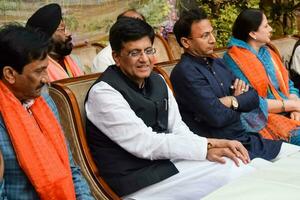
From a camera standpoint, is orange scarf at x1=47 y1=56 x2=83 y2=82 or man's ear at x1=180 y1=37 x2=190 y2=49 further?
orange scarf at x1=47 y1=56 x2=83 y2=82

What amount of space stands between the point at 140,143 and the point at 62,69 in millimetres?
1222

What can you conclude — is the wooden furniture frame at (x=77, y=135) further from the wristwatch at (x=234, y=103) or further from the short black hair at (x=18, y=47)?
the wristwatch at (x=234, y=103)

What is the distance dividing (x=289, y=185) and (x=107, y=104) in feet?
3.09

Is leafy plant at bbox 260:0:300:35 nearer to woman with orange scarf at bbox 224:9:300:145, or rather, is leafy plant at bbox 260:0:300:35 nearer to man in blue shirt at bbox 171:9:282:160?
woman with orange scarf at bbox 224:9:300:145

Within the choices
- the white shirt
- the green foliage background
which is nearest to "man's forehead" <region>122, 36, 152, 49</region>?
the white shirt

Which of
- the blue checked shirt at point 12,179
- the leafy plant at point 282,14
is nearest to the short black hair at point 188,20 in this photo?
the blue checked shirt at point 12,179

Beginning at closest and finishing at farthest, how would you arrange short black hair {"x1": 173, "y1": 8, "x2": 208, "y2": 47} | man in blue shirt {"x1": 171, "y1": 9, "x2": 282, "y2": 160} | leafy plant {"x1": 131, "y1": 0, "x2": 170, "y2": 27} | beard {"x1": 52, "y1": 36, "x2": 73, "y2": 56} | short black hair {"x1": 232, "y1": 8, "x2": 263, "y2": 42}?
man in blue shirt {"x1": 171, "y1": 9, "x2": 282, "y2": 160}, short black hair {"x1": 173, "y1": 8, "x2": 208, "y2": 47}, beard {"x1": 52, "y1": 36, "x2": 73, "y2": 56}, short black hair {"x1": 232, "y1": 8, "x2": 263, "y2": 42}, leafy plant {"x1": 131, "y1": 0, "x2": 170, "y2": 27}

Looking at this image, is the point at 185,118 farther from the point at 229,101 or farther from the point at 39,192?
the point at 39,192

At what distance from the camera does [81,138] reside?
2391mm

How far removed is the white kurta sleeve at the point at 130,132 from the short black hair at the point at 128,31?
0.76ft

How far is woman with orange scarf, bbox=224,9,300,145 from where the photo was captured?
3.17 metres

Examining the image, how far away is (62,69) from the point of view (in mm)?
3277

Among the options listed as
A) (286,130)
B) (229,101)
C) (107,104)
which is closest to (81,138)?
(107,104)

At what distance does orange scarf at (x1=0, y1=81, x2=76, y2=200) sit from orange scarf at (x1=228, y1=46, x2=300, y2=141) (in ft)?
5.17
